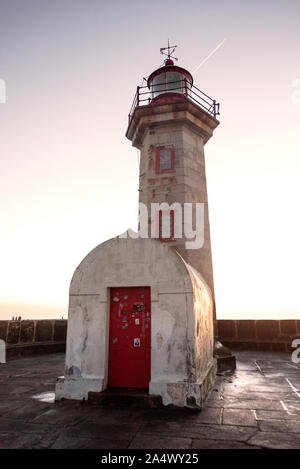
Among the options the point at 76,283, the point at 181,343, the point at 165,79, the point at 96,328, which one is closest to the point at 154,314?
the point at 181,343

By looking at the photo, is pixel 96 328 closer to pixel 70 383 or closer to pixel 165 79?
pixel 70 383

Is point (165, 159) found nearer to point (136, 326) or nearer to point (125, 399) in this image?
point (136, 326)

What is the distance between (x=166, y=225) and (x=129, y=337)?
212 inches

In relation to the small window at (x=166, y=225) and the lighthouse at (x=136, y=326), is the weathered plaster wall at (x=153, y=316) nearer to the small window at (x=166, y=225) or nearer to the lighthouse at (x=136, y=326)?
the lighthouse at (x=136, y=326)

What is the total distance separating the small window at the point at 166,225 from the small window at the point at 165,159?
1.78 meters

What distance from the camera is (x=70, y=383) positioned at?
562 cm

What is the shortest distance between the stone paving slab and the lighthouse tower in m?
4.95

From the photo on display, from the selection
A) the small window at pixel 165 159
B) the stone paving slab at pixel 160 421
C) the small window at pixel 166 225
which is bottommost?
the stone paving slab at pixel 160 421

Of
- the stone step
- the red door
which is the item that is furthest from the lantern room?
the stone step

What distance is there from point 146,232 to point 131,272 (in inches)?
190

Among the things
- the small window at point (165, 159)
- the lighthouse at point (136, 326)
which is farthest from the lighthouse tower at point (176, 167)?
the lighthouse at point (136, 326)

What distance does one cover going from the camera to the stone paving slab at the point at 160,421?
3549 mm

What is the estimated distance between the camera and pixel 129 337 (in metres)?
5.87

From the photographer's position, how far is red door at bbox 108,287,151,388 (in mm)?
5699
